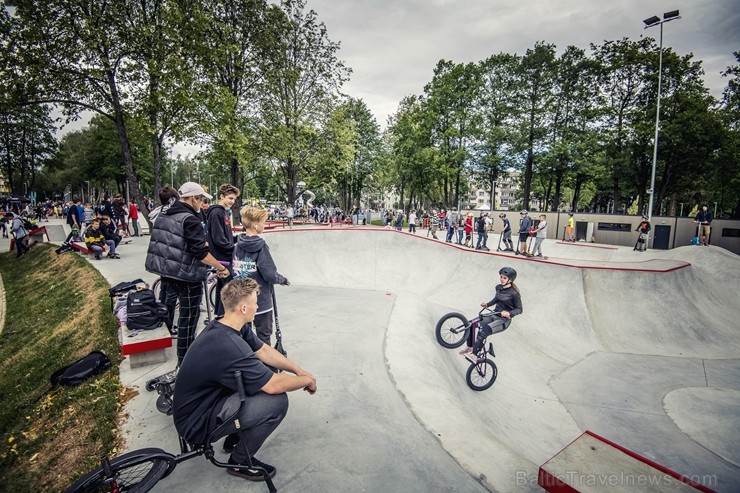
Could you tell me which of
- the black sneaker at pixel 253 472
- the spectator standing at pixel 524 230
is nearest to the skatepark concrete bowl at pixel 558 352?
the black sneaker at pixel 253 472

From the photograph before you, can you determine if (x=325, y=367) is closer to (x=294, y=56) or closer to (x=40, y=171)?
(x=294, y=56)

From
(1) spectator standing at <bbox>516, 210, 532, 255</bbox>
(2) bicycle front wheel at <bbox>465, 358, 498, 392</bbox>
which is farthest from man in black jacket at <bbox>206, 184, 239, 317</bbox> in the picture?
(1) spectator standing at <bbox>516, 210, 532, 255</bbox>

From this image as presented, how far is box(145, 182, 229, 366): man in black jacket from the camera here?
11.7 feet

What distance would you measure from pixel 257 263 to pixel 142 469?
2.17m

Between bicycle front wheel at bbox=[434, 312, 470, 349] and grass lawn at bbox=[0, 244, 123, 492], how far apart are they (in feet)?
16.9

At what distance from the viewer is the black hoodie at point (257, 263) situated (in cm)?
397

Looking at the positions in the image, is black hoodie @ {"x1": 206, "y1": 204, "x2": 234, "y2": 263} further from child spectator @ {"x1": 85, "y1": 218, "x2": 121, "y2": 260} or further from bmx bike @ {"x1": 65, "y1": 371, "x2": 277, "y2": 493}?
child spectator @ {"x1": 85, "y1": 218, "x2": 121, "y2": 260}

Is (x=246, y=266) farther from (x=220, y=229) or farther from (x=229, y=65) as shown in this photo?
(x=229, y=65)

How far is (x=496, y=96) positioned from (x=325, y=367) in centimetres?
3421

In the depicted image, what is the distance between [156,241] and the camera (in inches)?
144

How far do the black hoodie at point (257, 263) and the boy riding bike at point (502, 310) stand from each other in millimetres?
3631

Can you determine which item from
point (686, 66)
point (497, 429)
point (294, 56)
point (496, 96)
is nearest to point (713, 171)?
point (686, 66)

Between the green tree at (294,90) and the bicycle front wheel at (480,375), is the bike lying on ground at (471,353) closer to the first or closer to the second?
the bicycle front wheel at (480,375)

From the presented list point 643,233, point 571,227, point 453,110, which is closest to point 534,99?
point 453,110
